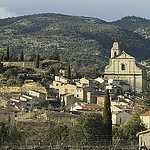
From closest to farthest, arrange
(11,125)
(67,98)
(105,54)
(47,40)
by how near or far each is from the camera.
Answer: (11,125)
(67,98)
(105,54)
(47,40)

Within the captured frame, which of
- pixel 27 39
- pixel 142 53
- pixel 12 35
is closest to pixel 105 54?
pixel 142 53

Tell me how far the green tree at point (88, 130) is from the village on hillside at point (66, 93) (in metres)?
5.18

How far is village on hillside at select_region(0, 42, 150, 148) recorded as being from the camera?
185ft

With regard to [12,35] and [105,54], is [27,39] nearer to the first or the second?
[12,35]

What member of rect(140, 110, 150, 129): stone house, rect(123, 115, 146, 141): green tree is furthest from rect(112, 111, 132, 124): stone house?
rect(123, 115, 146, 141): green tree

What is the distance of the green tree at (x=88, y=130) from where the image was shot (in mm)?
45969

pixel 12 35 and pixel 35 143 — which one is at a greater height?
pixel 12 35

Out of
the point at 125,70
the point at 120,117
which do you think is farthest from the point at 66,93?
the point at 120,117

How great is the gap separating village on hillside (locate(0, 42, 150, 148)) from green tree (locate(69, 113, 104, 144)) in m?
5.18

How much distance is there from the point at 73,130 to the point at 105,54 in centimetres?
10738

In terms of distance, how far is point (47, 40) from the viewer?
554ft

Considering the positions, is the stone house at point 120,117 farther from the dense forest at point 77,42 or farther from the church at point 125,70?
the dense forest at point 77,42

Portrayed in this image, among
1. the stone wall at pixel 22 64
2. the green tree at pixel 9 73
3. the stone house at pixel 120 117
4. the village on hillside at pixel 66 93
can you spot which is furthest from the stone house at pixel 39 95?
the stone wall at pixel 22 64

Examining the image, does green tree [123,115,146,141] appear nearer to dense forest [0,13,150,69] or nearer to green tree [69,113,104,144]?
green tree [69,113,104,144]
